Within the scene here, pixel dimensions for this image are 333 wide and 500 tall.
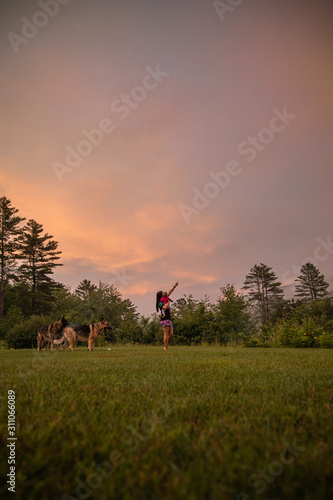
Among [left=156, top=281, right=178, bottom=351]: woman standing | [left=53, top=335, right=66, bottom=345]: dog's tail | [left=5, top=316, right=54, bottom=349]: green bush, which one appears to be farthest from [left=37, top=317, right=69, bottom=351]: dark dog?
[left=5, top=316, right=54, bottom=349]: green bush

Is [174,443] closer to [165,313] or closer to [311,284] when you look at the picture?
[165,313]

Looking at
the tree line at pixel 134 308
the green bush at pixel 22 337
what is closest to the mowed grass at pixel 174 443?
the tree line at pixel 134 308

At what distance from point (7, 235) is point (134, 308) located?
2413 cm

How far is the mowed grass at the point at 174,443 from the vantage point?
0.98 meters

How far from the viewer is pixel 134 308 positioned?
4425 cm

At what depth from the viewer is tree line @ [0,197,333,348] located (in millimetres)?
15820

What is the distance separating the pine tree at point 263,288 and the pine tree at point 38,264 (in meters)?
51.3

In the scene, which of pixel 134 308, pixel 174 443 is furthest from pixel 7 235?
pixel 174 443

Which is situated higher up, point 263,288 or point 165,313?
point 263,288

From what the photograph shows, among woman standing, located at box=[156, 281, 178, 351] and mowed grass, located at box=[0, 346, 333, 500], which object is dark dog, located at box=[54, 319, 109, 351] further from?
mowed grass, located at box=[0, 346, 333, 500]

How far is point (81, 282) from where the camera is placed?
71.6m

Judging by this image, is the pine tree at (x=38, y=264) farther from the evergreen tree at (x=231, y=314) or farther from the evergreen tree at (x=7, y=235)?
the evergreen tree at (x=231, y=314)

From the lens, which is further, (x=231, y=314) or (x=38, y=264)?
(x=38, y=264)

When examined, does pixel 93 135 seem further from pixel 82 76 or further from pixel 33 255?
pixel 33 255
